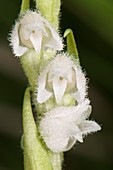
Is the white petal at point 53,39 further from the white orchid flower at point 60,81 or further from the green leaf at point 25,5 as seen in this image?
the green leaf at point 25,5

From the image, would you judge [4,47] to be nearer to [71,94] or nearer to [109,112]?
[109,112]

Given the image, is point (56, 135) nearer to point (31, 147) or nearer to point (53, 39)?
point (31, 147)

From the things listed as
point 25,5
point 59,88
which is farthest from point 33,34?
point 59,88

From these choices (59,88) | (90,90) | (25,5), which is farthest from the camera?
(90,90)

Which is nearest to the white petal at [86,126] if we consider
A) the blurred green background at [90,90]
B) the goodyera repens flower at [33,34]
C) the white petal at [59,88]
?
the white petal at [59,88]

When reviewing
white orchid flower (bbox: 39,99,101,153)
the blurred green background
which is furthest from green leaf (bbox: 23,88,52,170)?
the blurred green background

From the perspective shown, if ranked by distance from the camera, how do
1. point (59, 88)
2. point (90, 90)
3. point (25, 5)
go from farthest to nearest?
1. point (90, 90)
2. point (25, 5)
3. point (59, 88)
